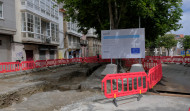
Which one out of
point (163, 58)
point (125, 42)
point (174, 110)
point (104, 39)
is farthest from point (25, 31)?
point (163, 58)

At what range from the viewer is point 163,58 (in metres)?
22.3

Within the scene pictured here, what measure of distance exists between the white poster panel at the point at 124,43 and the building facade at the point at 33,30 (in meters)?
7.25

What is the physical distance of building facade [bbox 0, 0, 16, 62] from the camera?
47.2ft

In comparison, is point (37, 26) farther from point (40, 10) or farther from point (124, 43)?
point (124, 43)

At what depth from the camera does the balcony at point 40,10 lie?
56.4 ft

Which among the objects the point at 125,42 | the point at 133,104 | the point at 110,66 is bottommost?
the point at 133,104

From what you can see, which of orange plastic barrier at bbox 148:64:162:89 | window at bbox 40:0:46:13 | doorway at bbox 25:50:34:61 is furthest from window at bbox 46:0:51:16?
orange plastic barrier at bbox 148:64:162:89

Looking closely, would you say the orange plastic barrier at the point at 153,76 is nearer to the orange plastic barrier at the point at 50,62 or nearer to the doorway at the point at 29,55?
the orange plastic barrier at the point at 50,62

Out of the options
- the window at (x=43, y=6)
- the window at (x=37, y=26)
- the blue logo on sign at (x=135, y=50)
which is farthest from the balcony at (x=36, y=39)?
the blue logo on sign at (x=135, y=50)

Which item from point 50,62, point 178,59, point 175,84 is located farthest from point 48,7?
point 178,59

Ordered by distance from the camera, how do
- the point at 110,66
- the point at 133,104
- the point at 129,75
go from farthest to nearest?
the point at 110,66
the point at 129,75
the point at 133,104

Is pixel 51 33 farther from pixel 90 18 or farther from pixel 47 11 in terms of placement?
pixel 90 18

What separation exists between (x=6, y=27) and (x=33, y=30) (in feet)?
13.2

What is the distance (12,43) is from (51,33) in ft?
28.1
